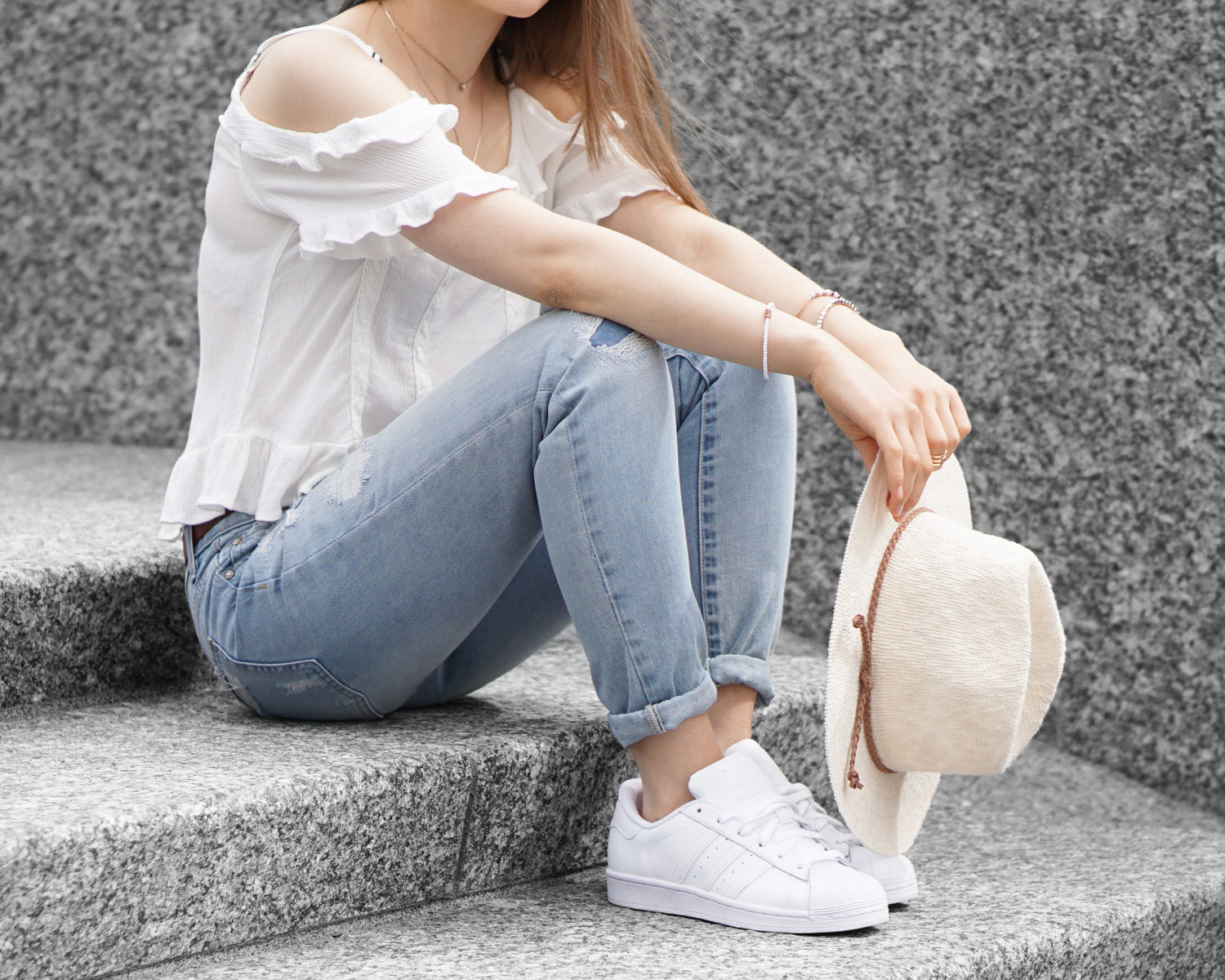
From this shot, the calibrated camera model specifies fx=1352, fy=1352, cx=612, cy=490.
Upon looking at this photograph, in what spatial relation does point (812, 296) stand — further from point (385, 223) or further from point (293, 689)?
point (293, 689)

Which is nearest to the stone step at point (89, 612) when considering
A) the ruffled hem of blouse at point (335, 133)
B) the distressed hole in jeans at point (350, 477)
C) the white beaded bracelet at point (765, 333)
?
the distressed hole in jeans at point (350, 477)

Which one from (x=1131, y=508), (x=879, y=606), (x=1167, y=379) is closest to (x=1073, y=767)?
(x=1131, y=508)

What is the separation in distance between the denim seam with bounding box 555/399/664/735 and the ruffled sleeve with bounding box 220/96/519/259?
0.21 meters

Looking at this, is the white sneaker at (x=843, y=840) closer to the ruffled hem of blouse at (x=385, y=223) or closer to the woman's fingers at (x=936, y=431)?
the woman's fingers at (x=936, y=431)

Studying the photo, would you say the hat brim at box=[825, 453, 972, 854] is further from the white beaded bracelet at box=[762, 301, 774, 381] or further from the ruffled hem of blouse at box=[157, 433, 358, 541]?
the ruffled hem of blouse at box=[157, 433, 358, 541]

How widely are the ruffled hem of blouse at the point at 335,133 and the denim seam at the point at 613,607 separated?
0.26m

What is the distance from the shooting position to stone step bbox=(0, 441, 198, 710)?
1.26 m

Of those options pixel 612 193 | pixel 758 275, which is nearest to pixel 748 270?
pixel 758 275

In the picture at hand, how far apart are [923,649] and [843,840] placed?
195mm

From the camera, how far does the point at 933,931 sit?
111 centimetres

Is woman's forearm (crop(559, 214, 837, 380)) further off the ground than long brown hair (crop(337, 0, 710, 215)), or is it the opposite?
long brown hair (crop(337, 0, 710, 215))

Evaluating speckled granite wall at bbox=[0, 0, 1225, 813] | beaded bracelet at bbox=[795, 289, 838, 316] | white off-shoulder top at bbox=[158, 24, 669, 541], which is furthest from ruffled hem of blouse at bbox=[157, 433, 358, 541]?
speckled granite wall at bbox=[0, 0, 1225, 813]

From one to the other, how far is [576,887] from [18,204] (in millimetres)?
1680

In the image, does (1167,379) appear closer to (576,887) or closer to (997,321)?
(997,321)
